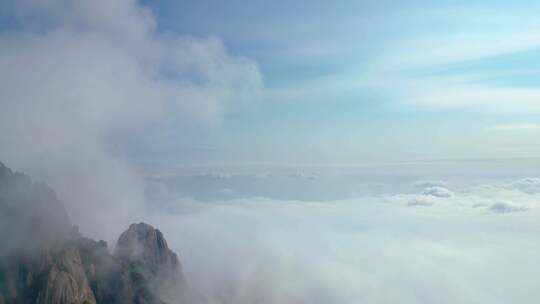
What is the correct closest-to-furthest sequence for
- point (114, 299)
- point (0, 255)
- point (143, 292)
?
point (0, 255) < point (114, 299) < point (143, 292)

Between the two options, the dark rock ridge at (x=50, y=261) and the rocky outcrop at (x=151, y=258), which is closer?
the dark rock ridge at (x=50, y=261)

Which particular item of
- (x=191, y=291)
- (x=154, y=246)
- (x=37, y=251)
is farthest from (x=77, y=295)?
(x=191, y=291)

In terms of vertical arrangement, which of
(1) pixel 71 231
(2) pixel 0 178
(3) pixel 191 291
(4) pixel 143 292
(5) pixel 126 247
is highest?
(2) pixel 0 178

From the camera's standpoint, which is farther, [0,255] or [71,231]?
[71,231]

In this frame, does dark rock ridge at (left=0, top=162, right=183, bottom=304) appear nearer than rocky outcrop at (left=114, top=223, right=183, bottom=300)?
Yes

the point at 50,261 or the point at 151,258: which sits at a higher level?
the point at 50,261

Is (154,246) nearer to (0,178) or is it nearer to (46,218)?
(46,218)

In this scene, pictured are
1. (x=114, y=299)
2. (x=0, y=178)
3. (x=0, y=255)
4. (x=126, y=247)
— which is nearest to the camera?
(x=0, y=255)

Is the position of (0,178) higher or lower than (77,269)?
higher
